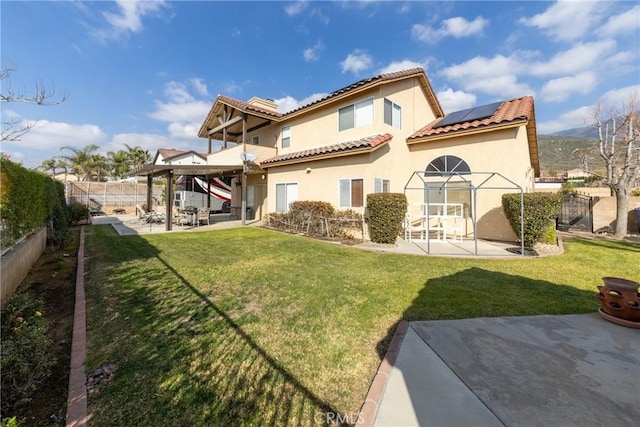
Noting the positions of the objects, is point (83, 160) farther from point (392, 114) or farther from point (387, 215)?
point (387, 215)

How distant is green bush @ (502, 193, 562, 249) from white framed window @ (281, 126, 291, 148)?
44.2 ft

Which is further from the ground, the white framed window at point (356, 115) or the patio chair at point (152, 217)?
the white framed window at point (356, 115)

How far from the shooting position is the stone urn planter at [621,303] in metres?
4.36

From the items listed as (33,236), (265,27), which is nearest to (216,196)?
(265,27)

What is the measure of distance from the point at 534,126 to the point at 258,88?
19.8 meters

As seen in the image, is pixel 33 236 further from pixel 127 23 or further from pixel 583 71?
pixel 583 71

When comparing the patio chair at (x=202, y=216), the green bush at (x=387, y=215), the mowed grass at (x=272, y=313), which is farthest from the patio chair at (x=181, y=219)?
the green bush at (x=387, y=215)

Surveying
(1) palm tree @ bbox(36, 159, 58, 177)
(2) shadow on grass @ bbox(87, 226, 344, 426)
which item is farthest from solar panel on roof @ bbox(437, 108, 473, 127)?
(1) palm tree @ bbox(36, 159, 58, 177)

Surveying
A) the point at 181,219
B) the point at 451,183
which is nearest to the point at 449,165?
the point at 451,183

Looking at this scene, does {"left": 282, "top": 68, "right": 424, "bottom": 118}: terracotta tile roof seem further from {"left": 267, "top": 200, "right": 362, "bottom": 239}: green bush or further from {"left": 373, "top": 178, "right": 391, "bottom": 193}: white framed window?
{"left": 267, "top": 200, "right": 362, "bottom": 239}: green bush

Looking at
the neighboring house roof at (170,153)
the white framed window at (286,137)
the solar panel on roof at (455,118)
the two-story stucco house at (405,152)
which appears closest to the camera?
the two-story stucco house at (405,152)

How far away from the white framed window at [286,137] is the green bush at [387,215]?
957 cm

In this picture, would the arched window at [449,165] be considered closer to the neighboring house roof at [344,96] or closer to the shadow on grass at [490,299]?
the neighboring house roof at [344,96]

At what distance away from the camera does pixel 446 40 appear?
652 inches
